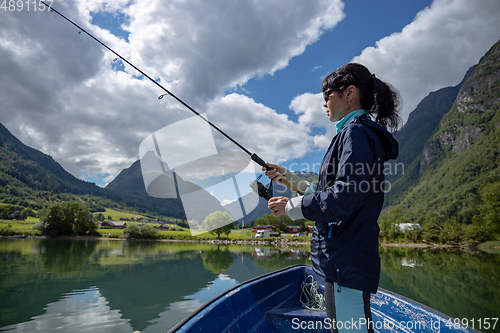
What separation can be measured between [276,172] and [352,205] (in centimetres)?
138

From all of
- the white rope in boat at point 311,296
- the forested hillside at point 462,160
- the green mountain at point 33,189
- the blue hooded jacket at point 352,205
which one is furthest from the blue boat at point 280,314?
the green mountain at point 33,189

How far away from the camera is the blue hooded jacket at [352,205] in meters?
1.26

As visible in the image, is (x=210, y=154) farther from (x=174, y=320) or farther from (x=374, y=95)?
(x=374, y=95)

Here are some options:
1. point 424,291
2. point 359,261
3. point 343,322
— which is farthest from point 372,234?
point 424,291

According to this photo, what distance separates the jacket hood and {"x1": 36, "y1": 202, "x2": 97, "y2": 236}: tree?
67.6m

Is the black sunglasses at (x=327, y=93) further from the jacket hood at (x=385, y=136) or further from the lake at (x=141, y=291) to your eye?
the lake at (x=141, y=291)

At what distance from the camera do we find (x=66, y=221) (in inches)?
2188

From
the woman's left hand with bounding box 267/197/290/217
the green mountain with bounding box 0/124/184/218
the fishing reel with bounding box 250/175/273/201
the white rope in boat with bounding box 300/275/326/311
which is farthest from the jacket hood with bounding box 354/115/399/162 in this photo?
the green mountain with bounding box 0/124/184/218

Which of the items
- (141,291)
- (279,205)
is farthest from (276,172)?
(141,291)

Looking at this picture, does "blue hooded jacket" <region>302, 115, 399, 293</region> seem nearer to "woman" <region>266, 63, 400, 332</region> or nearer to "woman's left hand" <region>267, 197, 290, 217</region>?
"woman" <region>266, 63, 400, 332</region>

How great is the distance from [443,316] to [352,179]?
2.77m

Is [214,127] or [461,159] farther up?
[461,159]

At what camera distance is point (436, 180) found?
360 ft

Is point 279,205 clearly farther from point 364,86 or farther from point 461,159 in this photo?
point 461,159
